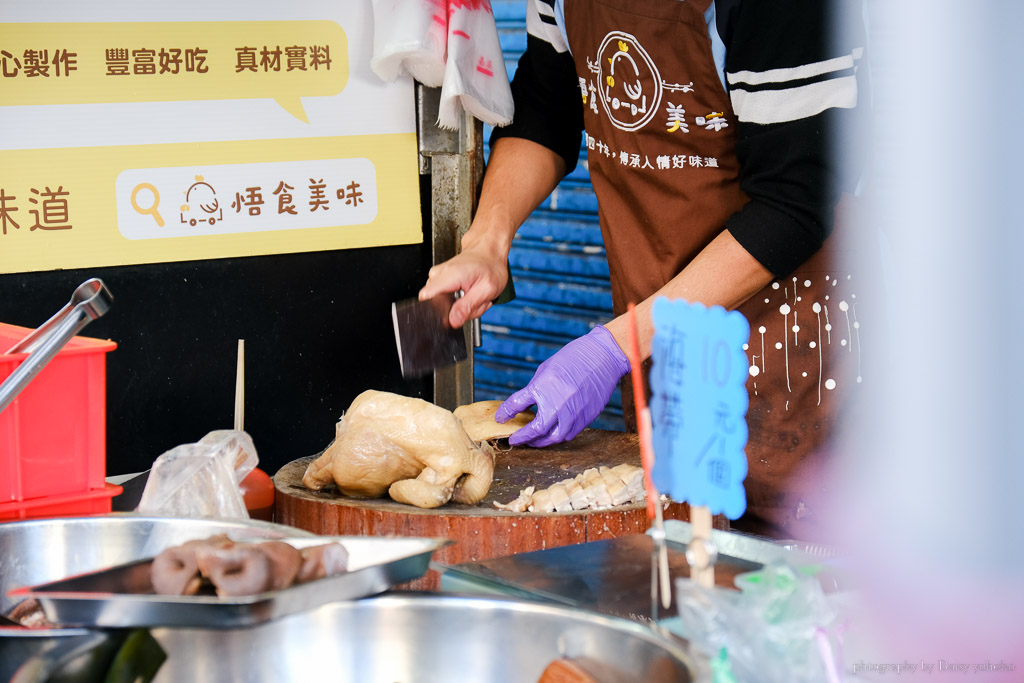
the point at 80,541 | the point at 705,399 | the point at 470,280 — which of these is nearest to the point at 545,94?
the point at 470,280

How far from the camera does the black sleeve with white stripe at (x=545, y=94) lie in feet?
9.98

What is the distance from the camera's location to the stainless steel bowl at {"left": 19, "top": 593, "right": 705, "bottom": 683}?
1166 millimetres

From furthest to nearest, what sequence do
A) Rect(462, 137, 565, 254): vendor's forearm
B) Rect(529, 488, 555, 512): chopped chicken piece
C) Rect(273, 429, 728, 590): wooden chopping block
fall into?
Rect(462, 137, 565, 254): vendor's forearm, Rect(529, 488, 555, 512): chopped chicken piece, Rect(273, 429, 728, 590): wooden chopping block

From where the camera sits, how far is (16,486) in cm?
164

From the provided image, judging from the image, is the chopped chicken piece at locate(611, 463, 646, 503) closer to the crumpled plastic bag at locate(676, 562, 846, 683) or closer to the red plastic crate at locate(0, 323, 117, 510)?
the red plastic crate at locate(0, 323, 117, 510)

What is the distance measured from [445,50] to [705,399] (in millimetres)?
2047

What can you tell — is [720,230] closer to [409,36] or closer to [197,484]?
[409,36]

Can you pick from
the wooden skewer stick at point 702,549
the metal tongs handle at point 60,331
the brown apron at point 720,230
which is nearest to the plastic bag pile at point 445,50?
the brown apron at point 720,230

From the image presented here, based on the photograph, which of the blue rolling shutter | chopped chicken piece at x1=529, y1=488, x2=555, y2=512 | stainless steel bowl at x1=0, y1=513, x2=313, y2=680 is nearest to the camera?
stainless steel bowl at x1=0, y1=513, x2=313, y2=680

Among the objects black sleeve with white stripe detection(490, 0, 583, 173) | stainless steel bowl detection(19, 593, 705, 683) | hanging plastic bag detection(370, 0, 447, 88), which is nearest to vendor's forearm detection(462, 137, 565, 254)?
black sleeve with white stripe detection(490, 0, 583, 173)

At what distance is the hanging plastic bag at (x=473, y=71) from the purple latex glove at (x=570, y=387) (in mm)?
839

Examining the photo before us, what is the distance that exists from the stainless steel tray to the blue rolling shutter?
10.8 ft

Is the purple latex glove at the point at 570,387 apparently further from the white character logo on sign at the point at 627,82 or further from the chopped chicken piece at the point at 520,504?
the white character logo on sign at the point at 627,82

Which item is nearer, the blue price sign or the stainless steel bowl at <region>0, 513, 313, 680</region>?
the blue price sign
